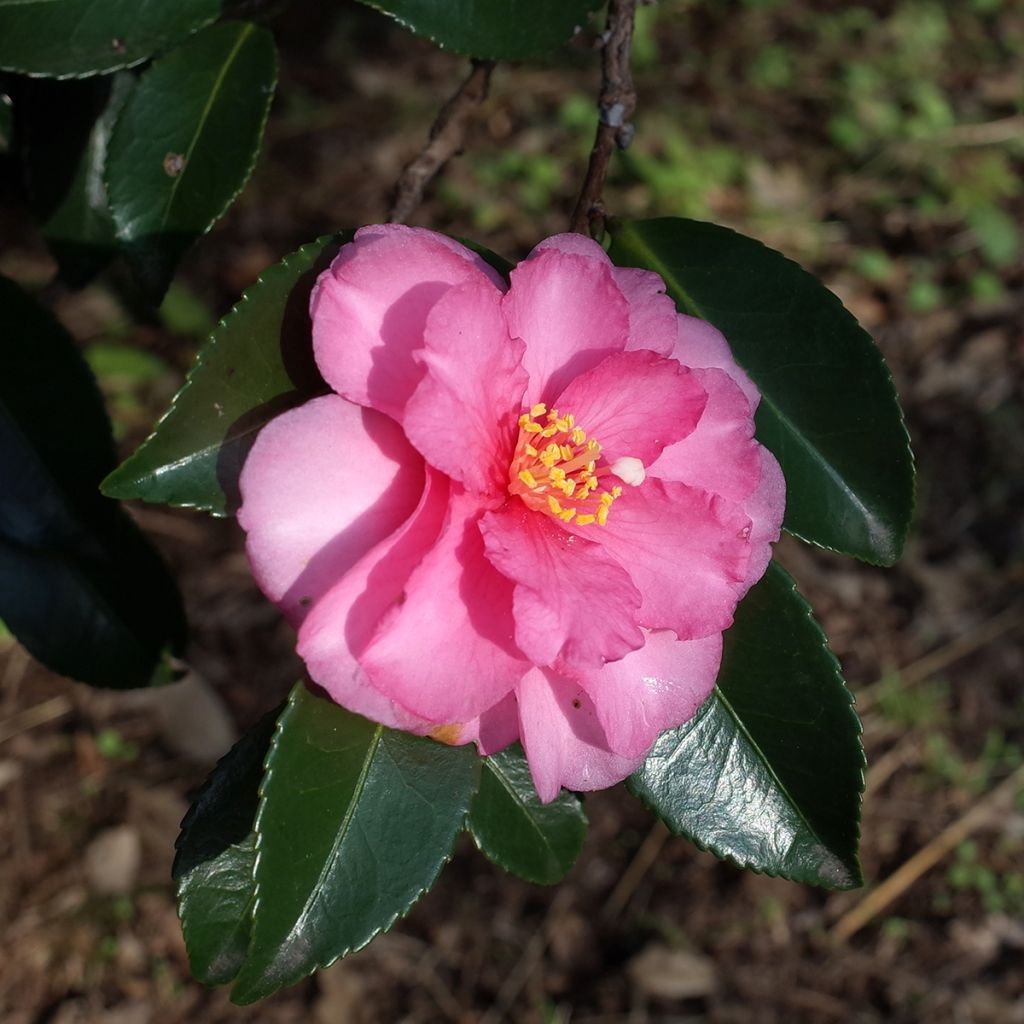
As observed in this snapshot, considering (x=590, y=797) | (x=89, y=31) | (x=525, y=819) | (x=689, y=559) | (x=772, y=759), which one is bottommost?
(x=590, y=797)

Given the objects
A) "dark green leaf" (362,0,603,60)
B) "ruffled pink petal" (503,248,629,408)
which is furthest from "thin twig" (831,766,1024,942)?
"dark green leaf" (362,0,603,60)

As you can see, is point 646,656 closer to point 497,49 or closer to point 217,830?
point 217,830

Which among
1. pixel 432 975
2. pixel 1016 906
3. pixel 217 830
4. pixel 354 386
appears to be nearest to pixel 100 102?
pixel 354 386

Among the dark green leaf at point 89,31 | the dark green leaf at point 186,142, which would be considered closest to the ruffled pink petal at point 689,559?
the dark green leaf at point 186,142

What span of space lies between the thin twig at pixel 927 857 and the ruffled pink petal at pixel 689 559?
2.03m

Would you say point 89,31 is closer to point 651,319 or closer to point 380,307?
point 380,307

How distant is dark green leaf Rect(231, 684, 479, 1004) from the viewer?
2.68ft

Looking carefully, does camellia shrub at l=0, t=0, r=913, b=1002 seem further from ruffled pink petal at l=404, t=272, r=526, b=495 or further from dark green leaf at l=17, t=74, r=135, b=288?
dark green leaf at l=17, t=74, r=135, b=288

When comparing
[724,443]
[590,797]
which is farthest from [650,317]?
[590,797]

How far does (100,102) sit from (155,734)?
157cm

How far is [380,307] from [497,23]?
1.15 ft

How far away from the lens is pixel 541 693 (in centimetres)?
85

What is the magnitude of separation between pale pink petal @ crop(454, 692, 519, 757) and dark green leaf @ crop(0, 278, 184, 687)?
0.45 meters

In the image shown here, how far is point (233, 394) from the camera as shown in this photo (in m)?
0.83
